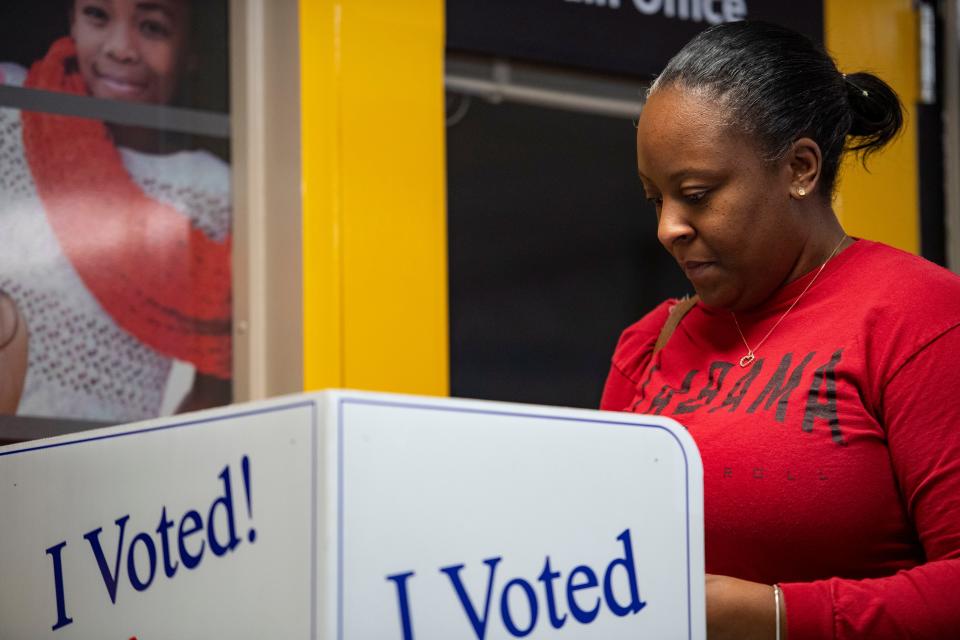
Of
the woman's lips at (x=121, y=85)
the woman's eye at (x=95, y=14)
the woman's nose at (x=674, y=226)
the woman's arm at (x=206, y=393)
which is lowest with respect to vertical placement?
the woman's arm at (x=206, y=393)

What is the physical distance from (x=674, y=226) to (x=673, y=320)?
0.24m

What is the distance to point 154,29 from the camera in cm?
252

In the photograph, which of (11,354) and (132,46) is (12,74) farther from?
(11,354)

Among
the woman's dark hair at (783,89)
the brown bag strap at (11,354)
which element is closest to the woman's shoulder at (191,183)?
the brown bag strap at (11,354)

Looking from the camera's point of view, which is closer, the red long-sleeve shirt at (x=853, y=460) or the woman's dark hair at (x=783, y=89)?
the red long-sleeve shirt at (x=853, y=460)

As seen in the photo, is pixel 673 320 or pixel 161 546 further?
pixel 673 320

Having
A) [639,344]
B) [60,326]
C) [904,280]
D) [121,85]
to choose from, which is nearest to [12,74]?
[121,85]

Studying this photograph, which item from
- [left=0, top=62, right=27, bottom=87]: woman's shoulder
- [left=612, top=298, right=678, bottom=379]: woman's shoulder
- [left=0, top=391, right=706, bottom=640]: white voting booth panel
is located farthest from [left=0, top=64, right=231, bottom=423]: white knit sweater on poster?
[left=0, top=391, right=706, bottom=640]: white voting booth panel

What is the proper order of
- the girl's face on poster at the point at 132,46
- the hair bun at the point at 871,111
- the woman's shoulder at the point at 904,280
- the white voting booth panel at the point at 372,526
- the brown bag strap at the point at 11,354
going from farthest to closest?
the girl's face on poster at the point at 132,46 → the brown bag strap at the point at 11,354 → the hair bun at the point at 871,111 → the woman's shoulder at the point at 904,280 → the white voting booth panel at the point at 372,526

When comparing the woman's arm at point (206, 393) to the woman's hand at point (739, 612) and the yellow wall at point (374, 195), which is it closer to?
the yellow wall at point (374, 195)

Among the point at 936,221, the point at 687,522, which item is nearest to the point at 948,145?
the point at 936,221

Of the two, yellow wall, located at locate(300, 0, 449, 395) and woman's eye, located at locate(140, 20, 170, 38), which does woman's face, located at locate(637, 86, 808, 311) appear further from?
woman's eye, located at locate(140, 20, 170, 38)

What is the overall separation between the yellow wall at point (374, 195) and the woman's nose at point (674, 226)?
123 centimetres

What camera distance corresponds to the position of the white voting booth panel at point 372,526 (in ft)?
2.91
